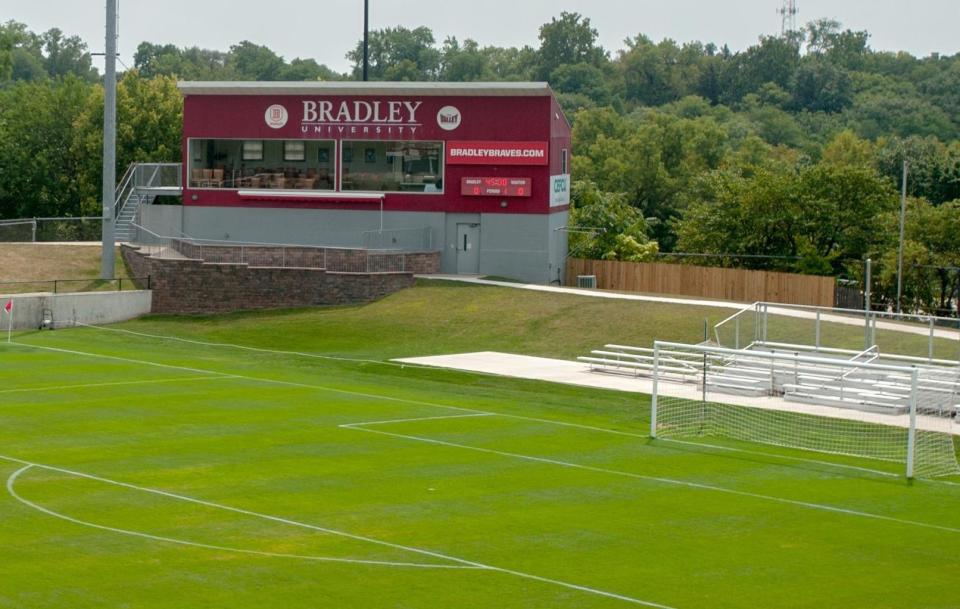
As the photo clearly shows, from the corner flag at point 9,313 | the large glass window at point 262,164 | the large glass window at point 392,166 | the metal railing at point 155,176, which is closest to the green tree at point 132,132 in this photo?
the metal railing at point 155,176

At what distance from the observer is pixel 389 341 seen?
153 ft

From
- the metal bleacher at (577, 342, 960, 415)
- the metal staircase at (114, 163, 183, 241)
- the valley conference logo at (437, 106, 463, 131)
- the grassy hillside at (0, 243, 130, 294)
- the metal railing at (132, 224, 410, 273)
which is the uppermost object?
the valley conference logo at (437, 106, 463, 131)

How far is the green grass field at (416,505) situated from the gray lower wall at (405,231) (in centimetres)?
1979

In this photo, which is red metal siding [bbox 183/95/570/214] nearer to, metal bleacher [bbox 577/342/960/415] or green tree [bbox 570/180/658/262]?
green tree [bbox 570/180/658/262]

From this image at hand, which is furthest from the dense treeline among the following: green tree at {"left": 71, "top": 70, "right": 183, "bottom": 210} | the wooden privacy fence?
the wooden privacy fence

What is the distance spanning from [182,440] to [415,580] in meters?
10.8

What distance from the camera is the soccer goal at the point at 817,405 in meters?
28.1

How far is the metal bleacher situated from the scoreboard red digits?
17.2 metres

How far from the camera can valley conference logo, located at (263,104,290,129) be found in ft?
193

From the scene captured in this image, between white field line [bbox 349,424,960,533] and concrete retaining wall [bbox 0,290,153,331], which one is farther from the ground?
concrete retaining wall [bbox 0,290,153,331]

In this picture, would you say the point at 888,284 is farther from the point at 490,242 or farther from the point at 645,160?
the point at 645,160

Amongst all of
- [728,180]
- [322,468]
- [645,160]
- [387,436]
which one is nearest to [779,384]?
[387,436]

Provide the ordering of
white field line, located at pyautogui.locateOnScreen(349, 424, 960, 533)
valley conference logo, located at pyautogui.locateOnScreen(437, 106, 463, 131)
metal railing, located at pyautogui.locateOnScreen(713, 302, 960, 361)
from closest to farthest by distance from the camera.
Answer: white field line, located at pyautogui.locateOnScreen(349, 424, 960, 533)
metal railing, located at pyautogui.locateOnScreen(713, 302, 960, 361)
valley conference logo, located at pyautogui.locateOnScreen(437, 106, 463, 131)

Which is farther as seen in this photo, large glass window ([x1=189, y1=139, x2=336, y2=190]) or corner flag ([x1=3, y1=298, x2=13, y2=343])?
large glass window ([x1=189, y1=139, x2=336, y2=190])
